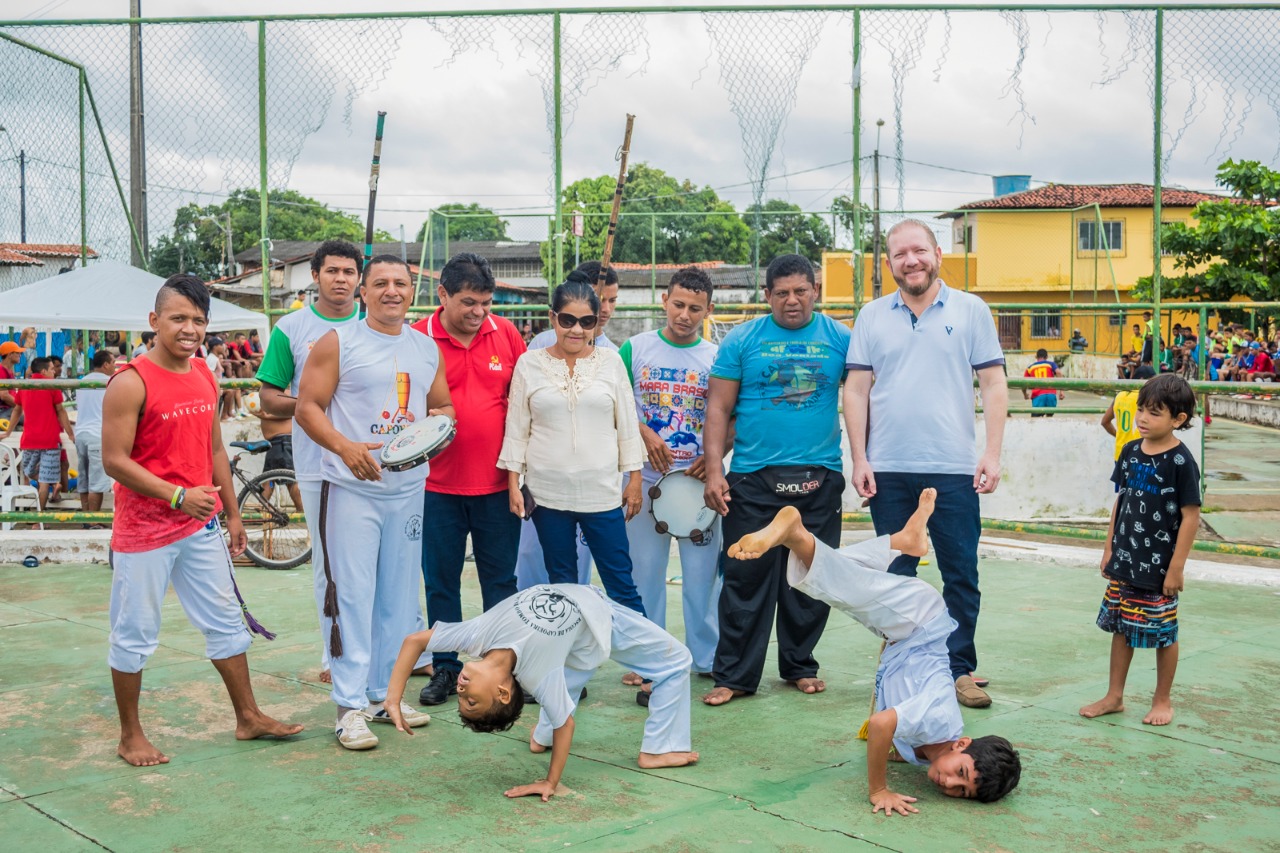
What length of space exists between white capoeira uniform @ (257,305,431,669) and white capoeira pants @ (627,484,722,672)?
1130mm

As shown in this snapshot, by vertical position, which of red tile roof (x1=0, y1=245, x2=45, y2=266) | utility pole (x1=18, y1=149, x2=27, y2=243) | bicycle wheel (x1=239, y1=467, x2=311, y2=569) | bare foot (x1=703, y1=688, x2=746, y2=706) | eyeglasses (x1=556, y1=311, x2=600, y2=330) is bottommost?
bare foot (x1=703, y1=688, x2=746, y2=706)

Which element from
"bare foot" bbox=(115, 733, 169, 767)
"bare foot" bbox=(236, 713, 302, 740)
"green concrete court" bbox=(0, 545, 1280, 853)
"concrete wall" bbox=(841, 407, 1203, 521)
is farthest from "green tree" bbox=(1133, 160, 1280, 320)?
"bare foot" bbox=(115, 733, 169, 767)

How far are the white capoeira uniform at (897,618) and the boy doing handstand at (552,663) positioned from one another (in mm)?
612

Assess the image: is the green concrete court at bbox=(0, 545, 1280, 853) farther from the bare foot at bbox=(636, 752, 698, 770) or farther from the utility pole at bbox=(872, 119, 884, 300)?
the utility pole at bbox=(872, 119, 884, 300)

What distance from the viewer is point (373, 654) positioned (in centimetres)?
496

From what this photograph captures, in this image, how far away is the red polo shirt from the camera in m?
5.17

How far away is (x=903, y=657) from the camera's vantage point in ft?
13.8

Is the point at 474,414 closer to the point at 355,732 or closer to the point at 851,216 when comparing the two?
the point at 355,732

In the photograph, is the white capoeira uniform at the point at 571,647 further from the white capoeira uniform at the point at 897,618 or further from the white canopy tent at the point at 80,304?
the white canopy tent at the point at 80,304

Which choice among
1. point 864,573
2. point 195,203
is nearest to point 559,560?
point 864,573


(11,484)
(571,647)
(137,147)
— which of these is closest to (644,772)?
(571,647)

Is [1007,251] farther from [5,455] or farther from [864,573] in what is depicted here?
[864,573]

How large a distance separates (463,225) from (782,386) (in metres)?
14.2

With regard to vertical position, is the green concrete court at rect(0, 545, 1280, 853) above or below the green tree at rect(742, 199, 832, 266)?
below
